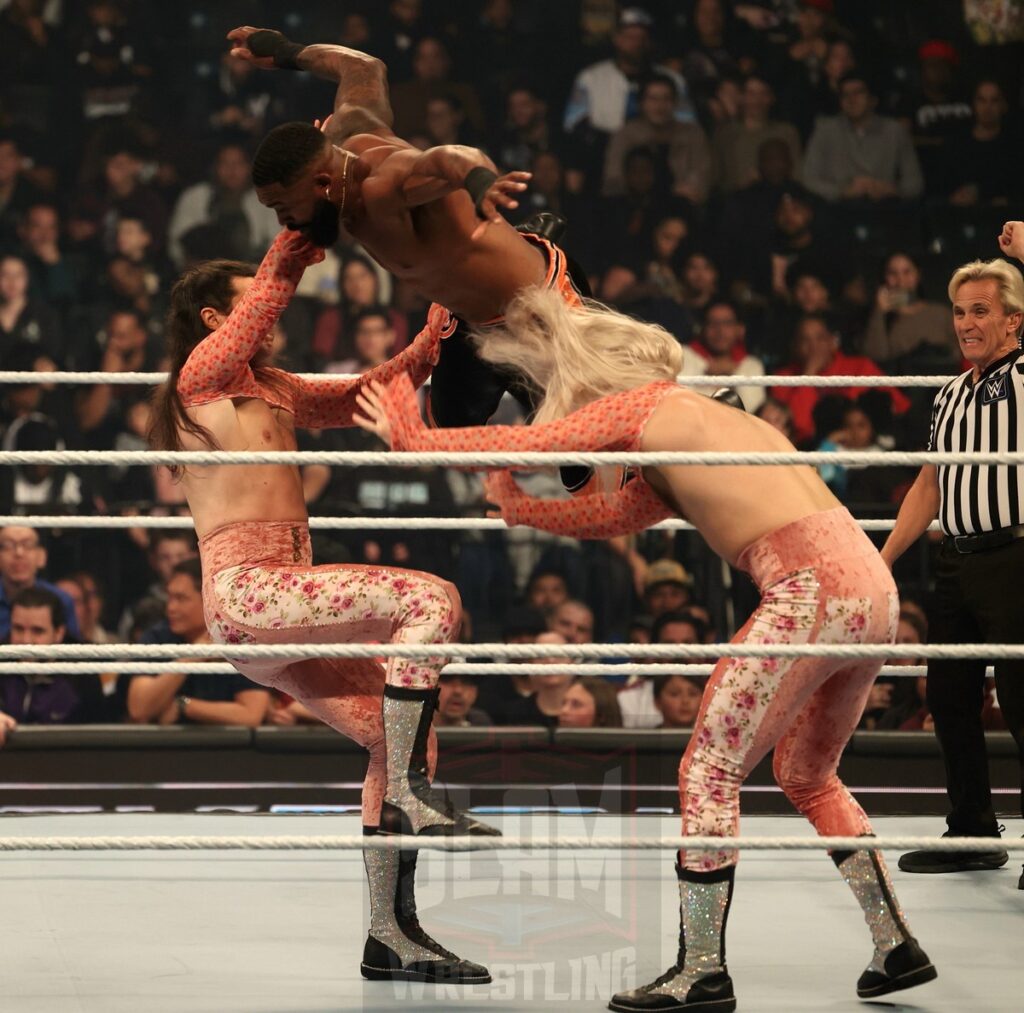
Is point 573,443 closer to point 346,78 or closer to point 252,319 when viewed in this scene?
point 252,319

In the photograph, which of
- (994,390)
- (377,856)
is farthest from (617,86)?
(377,856)

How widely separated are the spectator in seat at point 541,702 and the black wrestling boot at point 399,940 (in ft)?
6.22

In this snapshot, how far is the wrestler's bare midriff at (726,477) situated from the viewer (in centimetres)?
193

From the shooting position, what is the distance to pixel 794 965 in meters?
2.19

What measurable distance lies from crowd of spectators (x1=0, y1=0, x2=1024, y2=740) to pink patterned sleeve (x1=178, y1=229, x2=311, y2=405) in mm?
2302

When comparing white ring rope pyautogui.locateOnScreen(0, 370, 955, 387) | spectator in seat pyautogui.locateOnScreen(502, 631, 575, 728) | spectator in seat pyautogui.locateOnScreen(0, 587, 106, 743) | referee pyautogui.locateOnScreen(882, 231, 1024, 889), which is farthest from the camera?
spectator in seat pyautogui.locateOnScreen(502, 631, 575, 728)

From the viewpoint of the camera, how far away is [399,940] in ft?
7.02

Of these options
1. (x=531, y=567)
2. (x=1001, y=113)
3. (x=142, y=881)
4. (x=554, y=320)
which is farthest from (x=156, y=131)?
(x=554, y=320)

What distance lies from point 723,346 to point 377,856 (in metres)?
3.20

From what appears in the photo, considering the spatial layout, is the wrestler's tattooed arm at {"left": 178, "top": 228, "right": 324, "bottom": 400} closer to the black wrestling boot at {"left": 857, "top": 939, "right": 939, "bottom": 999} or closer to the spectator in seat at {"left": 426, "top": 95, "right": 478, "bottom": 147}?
the black wrestling boot at {"left": 857, "top": 939, "right": 939, "bottom": 999}

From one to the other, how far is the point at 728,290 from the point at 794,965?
346 cm

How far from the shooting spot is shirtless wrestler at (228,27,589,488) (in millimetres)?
2008

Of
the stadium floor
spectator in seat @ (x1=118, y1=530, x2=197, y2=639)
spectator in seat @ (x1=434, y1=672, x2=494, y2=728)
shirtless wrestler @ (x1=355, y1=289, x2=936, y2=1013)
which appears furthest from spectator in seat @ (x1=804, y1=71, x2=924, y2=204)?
shirtless wrestler @ (x1=355, y1=289, x2=936, y2=1013)

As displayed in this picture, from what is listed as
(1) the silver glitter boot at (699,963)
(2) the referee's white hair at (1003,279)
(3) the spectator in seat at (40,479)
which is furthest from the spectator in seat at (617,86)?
(1) the silver glitter boot at (699,963)
